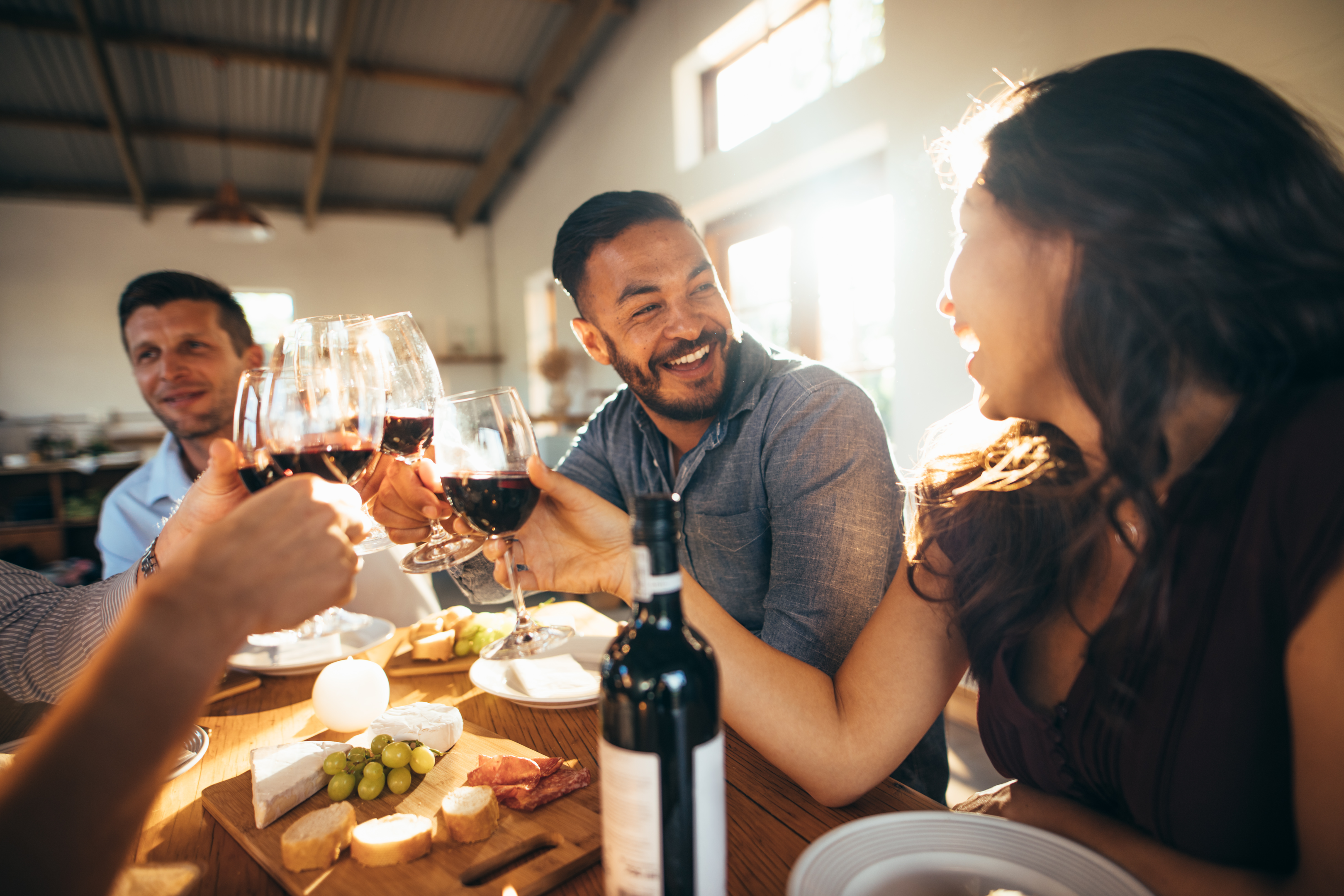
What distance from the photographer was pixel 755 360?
1.58 meters

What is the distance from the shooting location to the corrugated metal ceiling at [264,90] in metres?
5.20

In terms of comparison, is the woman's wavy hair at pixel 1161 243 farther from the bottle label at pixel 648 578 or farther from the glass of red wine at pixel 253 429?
the glass of red wine at pixel 253 429

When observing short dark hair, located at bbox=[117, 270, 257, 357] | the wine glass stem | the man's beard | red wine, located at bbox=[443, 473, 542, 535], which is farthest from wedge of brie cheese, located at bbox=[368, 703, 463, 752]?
short dark hair, located at bbox=[117, 270, 257, 357]

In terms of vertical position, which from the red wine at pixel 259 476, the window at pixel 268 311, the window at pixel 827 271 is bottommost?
the red wine at pixel 259 476

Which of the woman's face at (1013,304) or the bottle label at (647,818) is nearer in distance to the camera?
the bottle label at (647,818)

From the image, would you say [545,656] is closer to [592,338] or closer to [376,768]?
[376,768]

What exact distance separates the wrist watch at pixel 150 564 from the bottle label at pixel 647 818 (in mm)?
906

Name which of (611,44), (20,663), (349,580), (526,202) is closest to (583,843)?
(349,580)

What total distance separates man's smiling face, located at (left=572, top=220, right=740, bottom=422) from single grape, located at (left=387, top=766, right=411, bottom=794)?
100cm

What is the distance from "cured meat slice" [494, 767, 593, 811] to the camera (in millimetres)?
745

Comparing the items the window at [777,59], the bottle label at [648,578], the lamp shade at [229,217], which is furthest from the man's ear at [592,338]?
the lamp shade at [229,217]

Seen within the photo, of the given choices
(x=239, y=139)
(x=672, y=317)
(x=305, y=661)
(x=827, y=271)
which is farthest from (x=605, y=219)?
(x=239, y=139)

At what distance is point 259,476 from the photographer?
0.77 m

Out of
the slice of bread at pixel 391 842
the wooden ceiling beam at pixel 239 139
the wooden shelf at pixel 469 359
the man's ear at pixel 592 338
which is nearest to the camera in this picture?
the slice of bread at pixel 391 842
